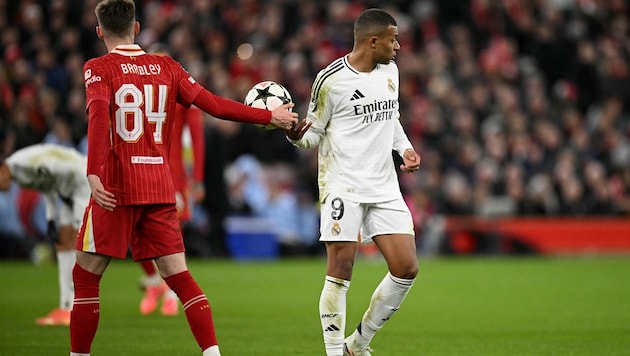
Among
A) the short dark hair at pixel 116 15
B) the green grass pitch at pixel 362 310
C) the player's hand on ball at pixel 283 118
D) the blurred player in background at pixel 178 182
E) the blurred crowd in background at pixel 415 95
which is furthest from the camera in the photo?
the blurred crowd in background at pixel 415 95

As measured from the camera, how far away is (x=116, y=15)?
7102 mm

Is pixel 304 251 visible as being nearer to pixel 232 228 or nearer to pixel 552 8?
pixel 232 228

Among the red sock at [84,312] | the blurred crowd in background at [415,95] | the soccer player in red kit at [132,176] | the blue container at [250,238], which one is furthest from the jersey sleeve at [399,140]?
the blue container at [250,238]

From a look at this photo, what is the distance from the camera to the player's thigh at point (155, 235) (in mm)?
7082

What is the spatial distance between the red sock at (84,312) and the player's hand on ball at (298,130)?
66.0 inches

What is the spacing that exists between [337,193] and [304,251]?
47.5 feet

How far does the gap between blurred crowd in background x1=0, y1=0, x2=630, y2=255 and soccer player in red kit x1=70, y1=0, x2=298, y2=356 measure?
459 inches

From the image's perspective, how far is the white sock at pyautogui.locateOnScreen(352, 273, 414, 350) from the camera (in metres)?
7.87

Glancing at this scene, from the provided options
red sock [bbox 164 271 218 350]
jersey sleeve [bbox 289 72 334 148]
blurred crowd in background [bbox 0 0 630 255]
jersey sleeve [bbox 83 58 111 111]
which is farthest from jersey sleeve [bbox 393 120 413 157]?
blurred crowd in background [bbox 0 0 630 255]

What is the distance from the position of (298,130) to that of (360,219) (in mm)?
785

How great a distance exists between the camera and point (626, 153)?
A: 965 inches

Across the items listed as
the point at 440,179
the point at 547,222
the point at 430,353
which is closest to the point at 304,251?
the point at 440,179

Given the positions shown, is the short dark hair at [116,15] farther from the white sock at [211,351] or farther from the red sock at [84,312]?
the white sock at [211,351]

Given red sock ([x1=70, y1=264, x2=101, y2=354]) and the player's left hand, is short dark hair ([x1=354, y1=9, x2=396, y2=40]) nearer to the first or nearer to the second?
the player's left hand
